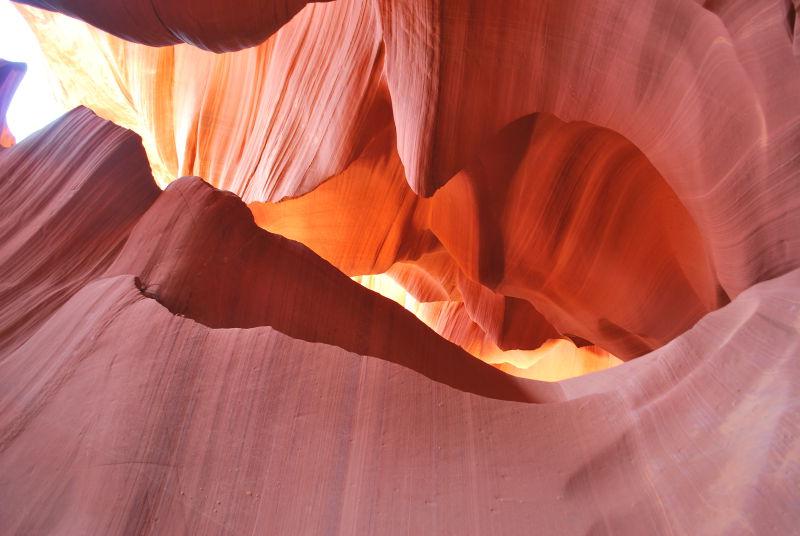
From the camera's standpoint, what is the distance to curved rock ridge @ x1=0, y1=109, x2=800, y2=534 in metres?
0.99

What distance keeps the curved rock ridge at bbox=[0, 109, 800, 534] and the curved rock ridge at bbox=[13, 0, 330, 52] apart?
688mm

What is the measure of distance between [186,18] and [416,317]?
115 cm

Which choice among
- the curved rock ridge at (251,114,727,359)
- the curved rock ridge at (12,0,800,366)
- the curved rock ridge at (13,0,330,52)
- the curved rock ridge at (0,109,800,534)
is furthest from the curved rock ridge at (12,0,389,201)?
the curved rock ridge at (0,109,800,534)

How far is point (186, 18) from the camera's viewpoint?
65.5 inches

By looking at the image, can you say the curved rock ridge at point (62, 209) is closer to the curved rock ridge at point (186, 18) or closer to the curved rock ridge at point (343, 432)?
the curved rock ridge at point (343, 432)

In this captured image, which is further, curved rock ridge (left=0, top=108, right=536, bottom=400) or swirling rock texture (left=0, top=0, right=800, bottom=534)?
curved rock ridge (left=0, top=108, right=536, bottom=400)

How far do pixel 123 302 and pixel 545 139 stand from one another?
190cm

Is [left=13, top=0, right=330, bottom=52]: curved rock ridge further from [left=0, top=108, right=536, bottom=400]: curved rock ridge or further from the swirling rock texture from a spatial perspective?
→ [left=0, top=108, right=536, bottom=400]: curved rock ridge

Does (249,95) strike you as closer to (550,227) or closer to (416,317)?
(550,227)

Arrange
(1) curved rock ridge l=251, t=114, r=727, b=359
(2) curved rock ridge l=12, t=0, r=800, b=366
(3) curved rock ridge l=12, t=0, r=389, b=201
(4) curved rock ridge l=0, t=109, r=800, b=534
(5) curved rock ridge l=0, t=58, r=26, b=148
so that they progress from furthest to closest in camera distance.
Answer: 1. (3) curved rock ridge l=12, t=0, r=389, b=201
2. (1) curved rock ridge l=251, t=114, r=727, b=359
3. (5) curved rock ridge l=0, t=58, r=26, b=148
4. (2) curved rock ridge l=12, t=0, r=800, b=366
5. (4) curved rock ridge l=0, t=109, r=800, b=534

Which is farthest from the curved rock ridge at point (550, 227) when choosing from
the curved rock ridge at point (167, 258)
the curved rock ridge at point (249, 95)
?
the curved rock ridge at point (167, 258)

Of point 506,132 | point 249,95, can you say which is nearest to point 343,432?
point 506,132

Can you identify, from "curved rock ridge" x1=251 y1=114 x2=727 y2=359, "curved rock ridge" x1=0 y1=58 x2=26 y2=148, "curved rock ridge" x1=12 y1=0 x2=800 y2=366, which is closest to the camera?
"curved rock ridge" x1=12 y1=0 x2=800 y2=366

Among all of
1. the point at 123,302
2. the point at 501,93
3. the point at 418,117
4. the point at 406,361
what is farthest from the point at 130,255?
the point at 501,93
